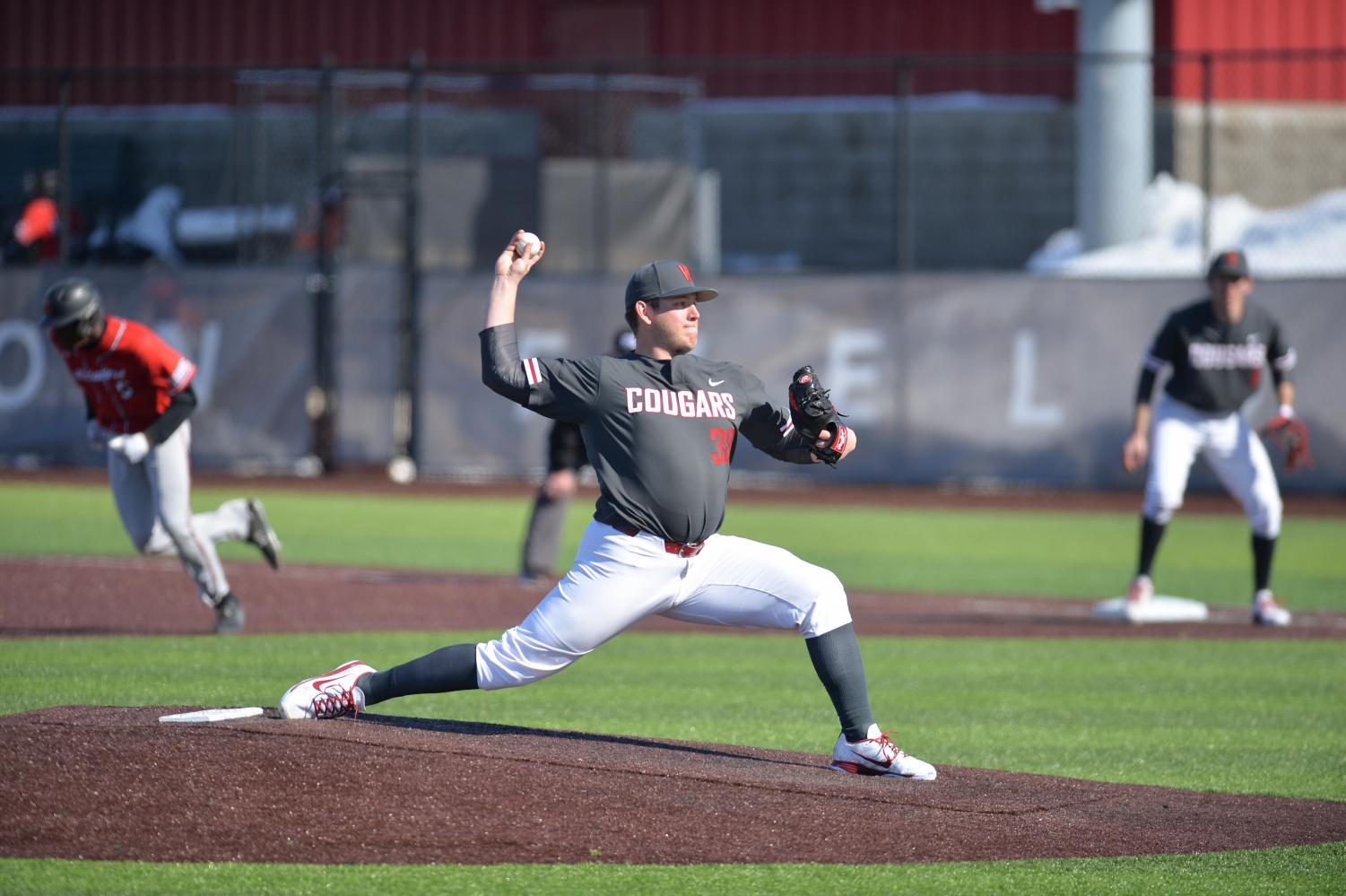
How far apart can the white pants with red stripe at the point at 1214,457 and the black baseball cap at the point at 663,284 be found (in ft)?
20.9

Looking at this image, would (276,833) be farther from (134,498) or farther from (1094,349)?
(1094,349)

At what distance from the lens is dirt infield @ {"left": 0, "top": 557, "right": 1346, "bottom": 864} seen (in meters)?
6.14

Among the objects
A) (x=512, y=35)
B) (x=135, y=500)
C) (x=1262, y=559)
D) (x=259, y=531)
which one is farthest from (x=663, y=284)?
(x=512, y=35)

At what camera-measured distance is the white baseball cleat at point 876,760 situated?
696 centimetres

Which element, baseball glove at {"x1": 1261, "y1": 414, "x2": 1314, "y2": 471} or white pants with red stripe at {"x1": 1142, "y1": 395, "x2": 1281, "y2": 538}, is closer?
white pants with red stripe at {"x1": 1142, "y1": 395, "x2": 1281, "y2": 538}

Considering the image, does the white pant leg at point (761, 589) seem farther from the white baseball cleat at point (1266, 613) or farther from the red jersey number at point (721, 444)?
the white baseball cleat at point (1266, 613)

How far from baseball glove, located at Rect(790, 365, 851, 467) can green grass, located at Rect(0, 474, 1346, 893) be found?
1721 millimetres

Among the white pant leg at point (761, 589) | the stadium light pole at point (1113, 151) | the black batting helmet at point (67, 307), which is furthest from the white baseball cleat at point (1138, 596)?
the stadium light pole at point (1113, 151)

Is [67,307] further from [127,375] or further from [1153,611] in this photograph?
[1153,611]

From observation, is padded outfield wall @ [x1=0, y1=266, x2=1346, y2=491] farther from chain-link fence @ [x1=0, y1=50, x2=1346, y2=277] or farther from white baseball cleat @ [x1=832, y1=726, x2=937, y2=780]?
white baseball cleat @ [x1=832, y1=726, x2=937, y2=780]

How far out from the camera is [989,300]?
20.9 metres

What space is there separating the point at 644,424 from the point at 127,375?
455cm

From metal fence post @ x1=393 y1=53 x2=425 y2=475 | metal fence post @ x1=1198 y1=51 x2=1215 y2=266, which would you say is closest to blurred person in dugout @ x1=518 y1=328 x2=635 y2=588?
metal fence post @ x1=393 y1=53 x2=425 y2=475

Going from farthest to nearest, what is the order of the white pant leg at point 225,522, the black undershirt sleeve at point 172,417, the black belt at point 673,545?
the white pant leg at point 225,522 → the black undershirt sleeve at point 172,417 → the black belt at point 673,545
